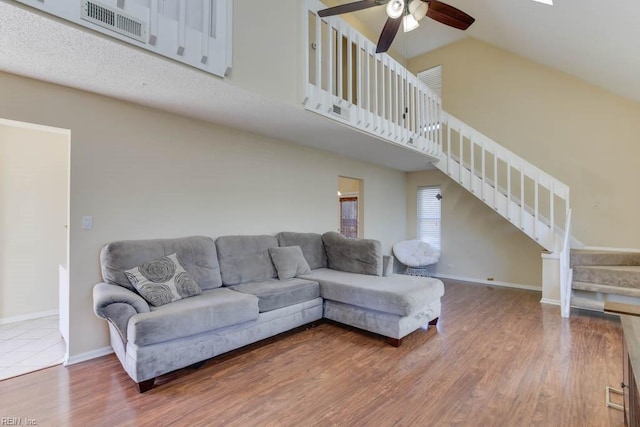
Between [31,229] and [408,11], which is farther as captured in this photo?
[31,229]

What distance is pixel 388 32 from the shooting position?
118 inches

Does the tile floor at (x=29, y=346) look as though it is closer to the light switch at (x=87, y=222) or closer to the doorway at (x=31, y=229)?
the doorway at (x=31, y=229)

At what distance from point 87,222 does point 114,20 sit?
5.80ft

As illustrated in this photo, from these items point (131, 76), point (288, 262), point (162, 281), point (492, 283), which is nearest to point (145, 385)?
point (162, 281)

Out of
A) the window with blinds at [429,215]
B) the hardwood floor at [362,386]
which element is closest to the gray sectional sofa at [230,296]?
the hardwood floor at [362,386]

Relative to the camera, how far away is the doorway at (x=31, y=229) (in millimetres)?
3383

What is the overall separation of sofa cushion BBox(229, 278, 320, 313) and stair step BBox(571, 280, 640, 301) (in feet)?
11.8

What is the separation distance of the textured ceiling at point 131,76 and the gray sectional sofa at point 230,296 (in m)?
1.41

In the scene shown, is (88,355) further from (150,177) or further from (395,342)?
(395,342)

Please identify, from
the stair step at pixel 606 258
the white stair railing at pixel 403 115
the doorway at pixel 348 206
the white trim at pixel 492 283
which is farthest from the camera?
the doorway at pixel 348 206

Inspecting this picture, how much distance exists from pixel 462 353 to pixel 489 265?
3.67 metres

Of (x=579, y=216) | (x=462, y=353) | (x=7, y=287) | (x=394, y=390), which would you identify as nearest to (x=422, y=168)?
(x=579, y=216)

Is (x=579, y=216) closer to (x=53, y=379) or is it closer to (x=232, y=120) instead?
(x=232, y=120)

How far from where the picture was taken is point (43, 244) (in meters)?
3.70
